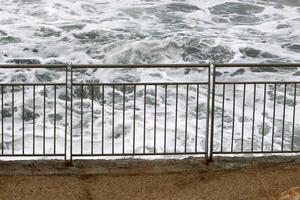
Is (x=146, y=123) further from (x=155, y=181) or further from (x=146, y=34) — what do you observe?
(x=146, y=34)

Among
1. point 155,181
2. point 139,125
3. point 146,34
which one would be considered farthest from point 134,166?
point 146,34

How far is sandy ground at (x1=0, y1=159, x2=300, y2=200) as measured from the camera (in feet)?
24.7

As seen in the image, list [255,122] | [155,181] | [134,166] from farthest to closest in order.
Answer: [255,122] < [134,166] < [155,181]

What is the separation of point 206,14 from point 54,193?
63.0ft

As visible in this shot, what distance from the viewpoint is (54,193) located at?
7504 millimetres

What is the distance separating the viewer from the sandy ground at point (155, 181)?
753 cm

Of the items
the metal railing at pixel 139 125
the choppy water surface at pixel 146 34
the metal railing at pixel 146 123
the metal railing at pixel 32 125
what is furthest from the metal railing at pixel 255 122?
the metal railing at pixel 32 125

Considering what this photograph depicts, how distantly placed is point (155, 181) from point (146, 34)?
574 inches

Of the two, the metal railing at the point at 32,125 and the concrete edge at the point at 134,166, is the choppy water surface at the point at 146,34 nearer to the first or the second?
the metal railing at the point at 32,125

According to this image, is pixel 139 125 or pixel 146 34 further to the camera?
pixel 146 34

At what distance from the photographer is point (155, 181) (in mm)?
7910

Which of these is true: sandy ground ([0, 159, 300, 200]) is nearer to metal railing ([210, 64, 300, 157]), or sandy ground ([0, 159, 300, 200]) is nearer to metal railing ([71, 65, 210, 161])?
metal railing ([71, 65, 210, 161])

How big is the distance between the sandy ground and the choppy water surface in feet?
27.9

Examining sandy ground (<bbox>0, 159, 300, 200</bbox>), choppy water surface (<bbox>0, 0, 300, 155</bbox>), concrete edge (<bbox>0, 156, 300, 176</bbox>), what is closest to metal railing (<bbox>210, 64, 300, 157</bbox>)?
concrete edge (<bbox>0, 156, 300, 176</bbox>)
